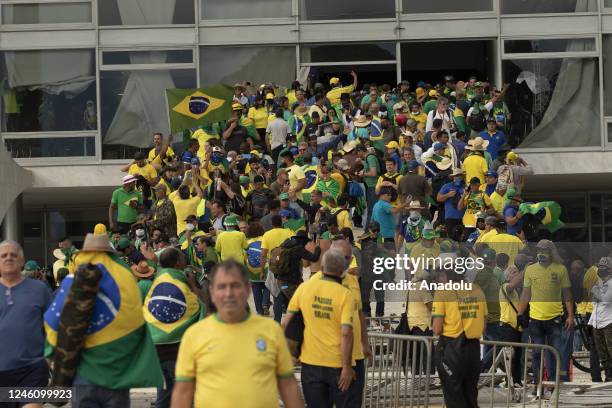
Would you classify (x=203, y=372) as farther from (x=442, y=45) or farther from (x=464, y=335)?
(x=442, y=45)

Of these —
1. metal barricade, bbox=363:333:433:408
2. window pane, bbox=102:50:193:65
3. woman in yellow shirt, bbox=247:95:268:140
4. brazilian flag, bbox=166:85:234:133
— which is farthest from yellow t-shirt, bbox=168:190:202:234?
window pane, bbox=102:50:193:65

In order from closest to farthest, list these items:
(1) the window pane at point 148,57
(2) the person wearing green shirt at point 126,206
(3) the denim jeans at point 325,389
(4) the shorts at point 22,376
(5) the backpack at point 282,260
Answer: (4) the shorts at point 22,376 → (3) the denim jeans at point 325,389 → (5) the backpack at point 282,260 → (2) the person wearing green shirt at point 126,206 → (1) the window pane at point 148,57

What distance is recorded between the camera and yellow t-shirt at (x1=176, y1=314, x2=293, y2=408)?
746cm

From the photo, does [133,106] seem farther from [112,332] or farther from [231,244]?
[112,332]

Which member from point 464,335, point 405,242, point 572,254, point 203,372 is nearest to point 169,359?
point 464,335

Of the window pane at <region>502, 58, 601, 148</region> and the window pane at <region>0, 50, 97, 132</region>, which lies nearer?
the window pane at <region>502, 58, 601, 148</region>

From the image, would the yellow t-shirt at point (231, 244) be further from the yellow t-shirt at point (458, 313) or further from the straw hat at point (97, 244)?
the straw hat at point (97, 244)

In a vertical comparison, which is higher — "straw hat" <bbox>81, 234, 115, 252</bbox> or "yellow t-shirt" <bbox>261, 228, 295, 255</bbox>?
"yellow t-shirt" <bbox>261, 228, 295, 255</bbox>

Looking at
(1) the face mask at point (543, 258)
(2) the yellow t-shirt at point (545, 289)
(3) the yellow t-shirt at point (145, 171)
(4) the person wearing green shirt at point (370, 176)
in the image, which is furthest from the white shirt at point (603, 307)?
(3) the yellow t-shirt at point (145, 171)

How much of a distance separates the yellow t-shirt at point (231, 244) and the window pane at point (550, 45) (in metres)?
14.7

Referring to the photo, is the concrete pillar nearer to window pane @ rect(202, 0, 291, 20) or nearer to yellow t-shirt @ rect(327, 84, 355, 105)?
window pane @ rect(202, 0, 291, 20)

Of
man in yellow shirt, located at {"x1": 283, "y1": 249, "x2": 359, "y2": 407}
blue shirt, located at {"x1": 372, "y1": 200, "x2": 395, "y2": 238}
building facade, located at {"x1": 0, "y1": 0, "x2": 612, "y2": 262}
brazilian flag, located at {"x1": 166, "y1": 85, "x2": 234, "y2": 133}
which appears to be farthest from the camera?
building facade, located at {"x1": 0, "y1": 0, "x2": 612, "y2": 262}

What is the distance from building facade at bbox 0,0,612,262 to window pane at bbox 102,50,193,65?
2 cm

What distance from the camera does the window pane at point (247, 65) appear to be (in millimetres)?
32344
